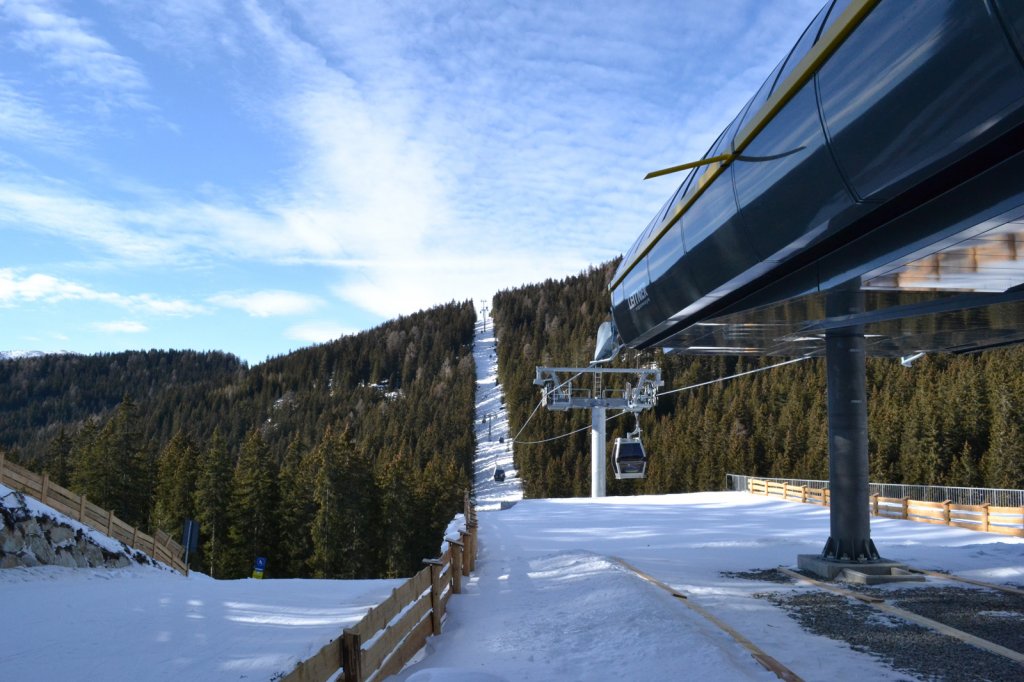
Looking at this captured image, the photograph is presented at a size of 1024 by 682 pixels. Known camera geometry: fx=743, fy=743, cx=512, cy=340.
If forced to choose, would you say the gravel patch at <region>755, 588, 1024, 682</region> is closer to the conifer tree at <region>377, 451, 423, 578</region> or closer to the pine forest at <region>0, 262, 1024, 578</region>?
the pine forest at <region>0, 262, 1024, 578</region>

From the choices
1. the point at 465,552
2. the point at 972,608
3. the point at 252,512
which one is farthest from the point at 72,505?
the point at 252,512

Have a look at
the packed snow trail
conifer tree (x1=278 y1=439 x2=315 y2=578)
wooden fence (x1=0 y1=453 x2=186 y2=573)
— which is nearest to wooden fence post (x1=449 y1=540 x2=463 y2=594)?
wooden fence (x1=0 y1=453 x2=186 y2=573)

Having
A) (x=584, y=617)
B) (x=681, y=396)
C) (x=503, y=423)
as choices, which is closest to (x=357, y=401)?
(x=503, y=423)

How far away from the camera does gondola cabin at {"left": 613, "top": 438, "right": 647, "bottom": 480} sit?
84.8 ft

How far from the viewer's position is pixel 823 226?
5.53 meters

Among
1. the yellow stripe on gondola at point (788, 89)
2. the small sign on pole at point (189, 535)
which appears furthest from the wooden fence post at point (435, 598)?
the small sign on pole at point (189, 535)

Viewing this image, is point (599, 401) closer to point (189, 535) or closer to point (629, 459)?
point (629, 459)

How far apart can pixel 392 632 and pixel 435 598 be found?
1.93 meters

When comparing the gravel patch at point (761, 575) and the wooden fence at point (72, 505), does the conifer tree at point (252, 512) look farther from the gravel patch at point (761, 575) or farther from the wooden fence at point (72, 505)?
the gravel patch at point (761, 575)

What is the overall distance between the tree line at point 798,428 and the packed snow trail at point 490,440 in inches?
176

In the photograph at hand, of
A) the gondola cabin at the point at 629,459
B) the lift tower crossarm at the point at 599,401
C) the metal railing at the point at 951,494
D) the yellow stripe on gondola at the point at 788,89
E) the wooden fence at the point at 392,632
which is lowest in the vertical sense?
the metal railing at the point at 951,494

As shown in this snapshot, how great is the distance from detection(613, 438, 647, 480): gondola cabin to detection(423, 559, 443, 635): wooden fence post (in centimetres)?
1838

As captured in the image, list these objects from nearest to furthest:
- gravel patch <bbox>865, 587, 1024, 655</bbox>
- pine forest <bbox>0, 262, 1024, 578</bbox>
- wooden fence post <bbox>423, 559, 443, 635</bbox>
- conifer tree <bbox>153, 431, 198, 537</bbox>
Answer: gravel patch <bbox>865, 587, 1024, 655</bbox>
wooden fence post <bbox>423, 559, 443, 635</bbox>
pine forest <bbox>0, 262, 1024, 578</bbox>
conifer tree <bbox>153, 431, 198, 537</bbox>

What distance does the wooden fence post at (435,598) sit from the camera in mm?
7641
